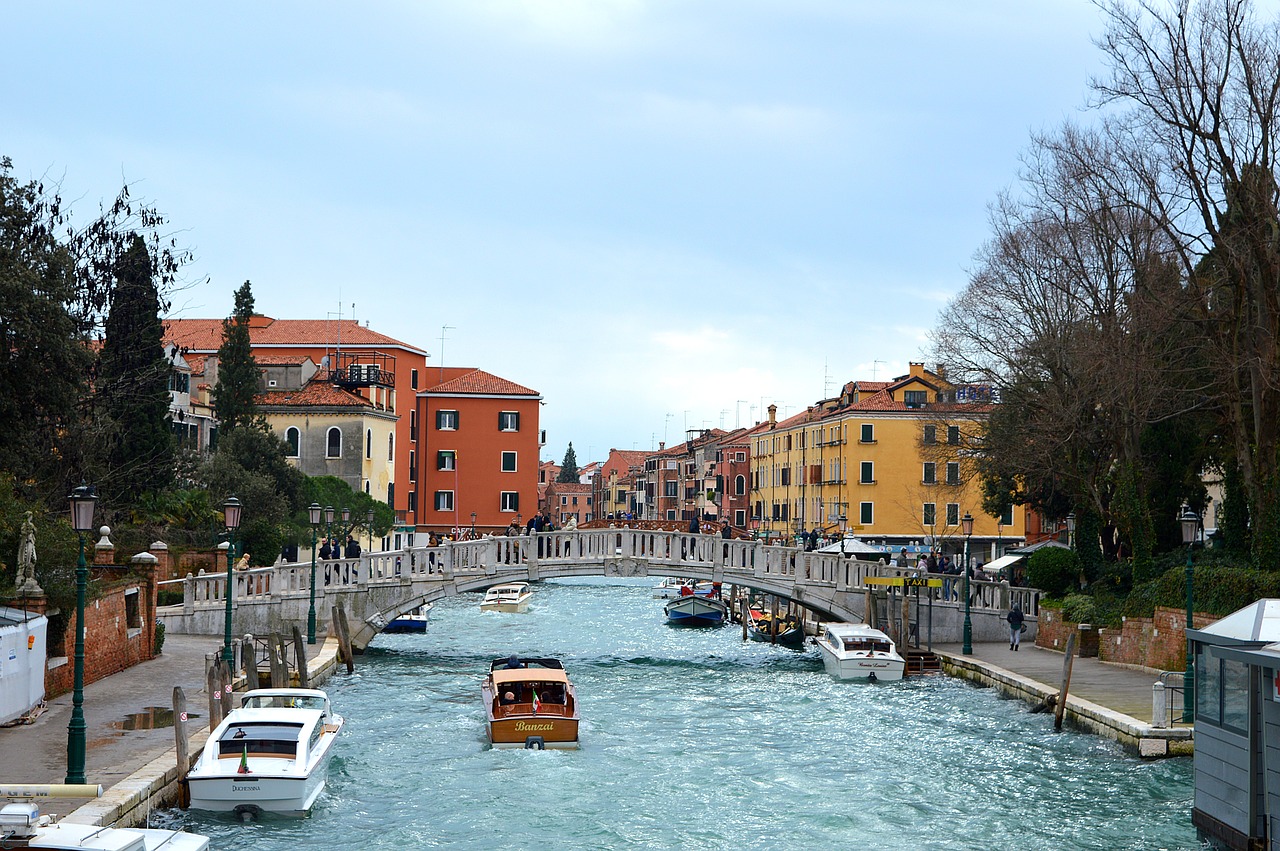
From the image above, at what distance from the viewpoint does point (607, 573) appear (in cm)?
3391

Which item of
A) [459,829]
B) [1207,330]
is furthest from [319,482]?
[459,829]

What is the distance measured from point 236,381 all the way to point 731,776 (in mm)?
31368

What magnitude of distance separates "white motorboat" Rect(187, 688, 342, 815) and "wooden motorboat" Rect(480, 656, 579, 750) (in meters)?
4.23

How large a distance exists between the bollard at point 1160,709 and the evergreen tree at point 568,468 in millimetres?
151763

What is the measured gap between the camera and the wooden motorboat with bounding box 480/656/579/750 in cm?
2141

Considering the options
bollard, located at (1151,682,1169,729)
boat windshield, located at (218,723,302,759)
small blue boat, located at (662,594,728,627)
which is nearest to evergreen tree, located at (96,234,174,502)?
boat windshield, located at (218,723,302,759)

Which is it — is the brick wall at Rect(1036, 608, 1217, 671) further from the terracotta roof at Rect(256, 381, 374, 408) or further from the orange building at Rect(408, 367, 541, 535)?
the orange building at Rect(408, 367, 541, 535)

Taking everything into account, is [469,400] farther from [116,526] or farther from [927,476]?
[116,526]

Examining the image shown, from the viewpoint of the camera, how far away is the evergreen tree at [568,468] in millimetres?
170750

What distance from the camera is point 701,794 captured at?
18547 mm

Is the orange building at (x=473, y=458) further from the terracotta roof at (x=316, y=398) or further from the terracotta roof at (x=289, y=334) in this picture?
the terracotta roof at (x=316, y=398)

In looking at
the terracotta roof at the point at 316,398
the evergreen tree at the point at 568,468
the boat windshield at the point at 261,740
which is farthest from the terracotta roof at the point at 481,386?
the evergreen tree at the point at 568,468

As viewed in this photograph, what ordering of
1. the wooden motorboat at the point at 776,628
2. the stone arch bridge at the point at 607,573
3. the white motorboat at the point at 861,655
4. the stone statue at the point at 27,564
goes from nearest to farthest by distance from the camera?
the stone statue at the point at 27,564
the white motorboat at the point at 861,655
the stone arch bridge at the point at 607,573
the wooden motorboat at the point at 776,628

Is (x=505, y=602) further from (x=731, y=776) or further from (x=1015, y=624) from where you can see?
(x=731, y=776)
